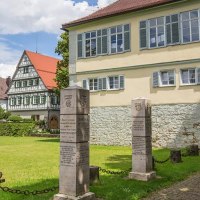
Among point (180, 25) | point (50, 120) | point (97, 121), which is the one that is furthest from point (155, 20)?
point (50, 120)

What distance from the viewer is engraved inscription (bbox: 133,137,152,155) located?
10.7m

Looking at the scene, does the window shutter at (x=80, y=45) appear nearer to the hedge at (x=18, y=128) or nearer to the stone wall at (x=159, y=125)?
the stone wall at (x=159, y=125)

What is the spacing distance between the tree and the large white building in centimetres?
→ 1337

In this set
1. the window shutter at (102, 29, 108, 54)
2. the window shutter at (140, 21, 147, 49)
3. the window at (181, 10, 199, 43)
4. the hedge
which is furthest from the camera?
the hedge

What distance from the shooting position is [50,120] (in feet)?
167

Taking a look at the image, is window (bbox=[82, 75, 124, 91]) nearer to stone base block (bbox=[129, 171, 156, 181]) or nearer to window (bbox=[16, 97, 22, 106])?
stone base block (bbox=[129, 171, 156, 181])

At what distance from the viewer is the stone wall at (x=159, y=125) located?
20.8m

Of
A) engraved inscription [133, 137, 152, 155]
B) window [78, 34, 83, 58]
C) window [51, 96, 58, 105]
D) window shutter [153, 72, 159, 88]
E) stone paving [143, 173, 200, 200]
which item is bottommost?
stone paving [143, 173, 200, 200]

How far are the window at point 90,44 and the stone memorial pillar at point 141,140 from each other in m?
14.7

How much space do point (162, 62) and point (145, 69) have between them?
52.9 inches

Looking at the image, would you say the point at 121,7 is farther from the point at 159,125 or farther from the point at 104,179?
the point at 104,179

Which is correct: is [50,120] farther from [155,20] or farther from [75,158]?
[75,158]

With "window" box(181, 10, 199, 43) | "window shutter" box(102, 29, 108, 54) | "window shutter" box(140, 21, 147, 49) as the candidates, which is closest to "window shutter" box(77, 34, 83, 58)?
"window shutter" box(102, 29, 108, 54)

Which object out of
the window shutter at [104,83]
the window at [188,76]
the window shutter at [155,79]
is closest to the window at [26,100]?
the window shutter at [104,83]
